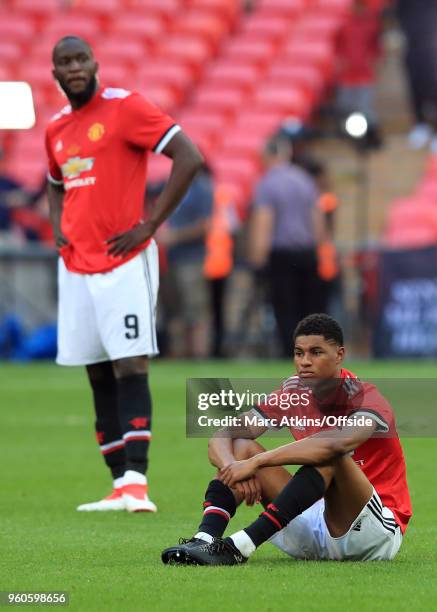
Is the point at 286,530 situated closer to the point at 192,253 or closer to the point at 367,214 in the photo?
the point at 192,253

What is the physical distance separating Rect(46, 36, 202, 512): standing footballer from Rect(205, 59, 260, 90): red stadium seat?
16.3 m

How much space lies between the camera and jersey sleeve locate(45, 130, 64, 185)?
8.02 m

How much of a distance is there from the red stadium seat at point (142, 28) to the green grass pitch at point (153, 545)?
45.9ft

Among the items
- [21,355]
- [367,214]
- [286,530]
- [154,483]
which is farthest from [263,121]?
[286,530]

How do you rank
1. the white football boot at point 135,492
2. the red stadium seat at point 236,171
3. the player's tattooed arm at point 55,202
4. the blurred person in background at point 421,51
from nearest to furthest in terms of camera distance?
the white football boot at point 135,492 → the player's tattooed arm at point 55,202 → the blurred person in background at point 421,51 → the red stadium seat at point 236,171

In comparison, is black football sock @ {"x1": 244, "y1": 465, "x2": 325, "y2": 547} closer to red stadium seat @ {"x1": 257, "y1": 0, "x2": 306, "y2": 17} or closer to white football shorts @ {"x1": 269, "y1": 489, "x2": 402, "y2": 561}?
white football shorts @ {"x1": 269, "y1": 489, "x2": 402, "y2": 561}

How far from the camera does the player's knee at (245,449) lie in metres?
5.80

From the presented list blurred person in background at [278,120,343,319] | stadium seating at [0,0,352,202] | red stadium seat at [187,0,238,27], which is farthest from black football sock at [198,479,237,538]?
red stadium seat at [187,0,238,27]

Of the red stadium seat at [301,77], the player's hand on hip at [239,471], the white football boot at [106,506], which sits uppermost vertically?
the red stadium seat at [301,77]

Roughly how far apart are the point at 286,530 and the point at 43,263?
14.3 m

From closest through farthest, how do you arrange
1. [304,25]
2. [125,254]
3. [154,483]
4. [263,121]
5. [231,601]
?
[231,601] → [125,254] → [154,483] → [263,121] → [304,25]

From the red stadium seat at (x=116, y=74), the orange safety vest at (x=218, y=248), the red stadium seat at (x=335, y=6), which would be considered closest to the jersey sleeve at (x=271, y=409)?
the orange safety vest at (x=218, y=248)

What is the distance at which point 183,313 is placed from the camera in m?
19.7

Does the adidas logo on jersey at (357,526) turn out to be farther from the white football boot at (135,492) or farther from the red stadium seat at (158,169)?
the red stadium seat at (158,169)
